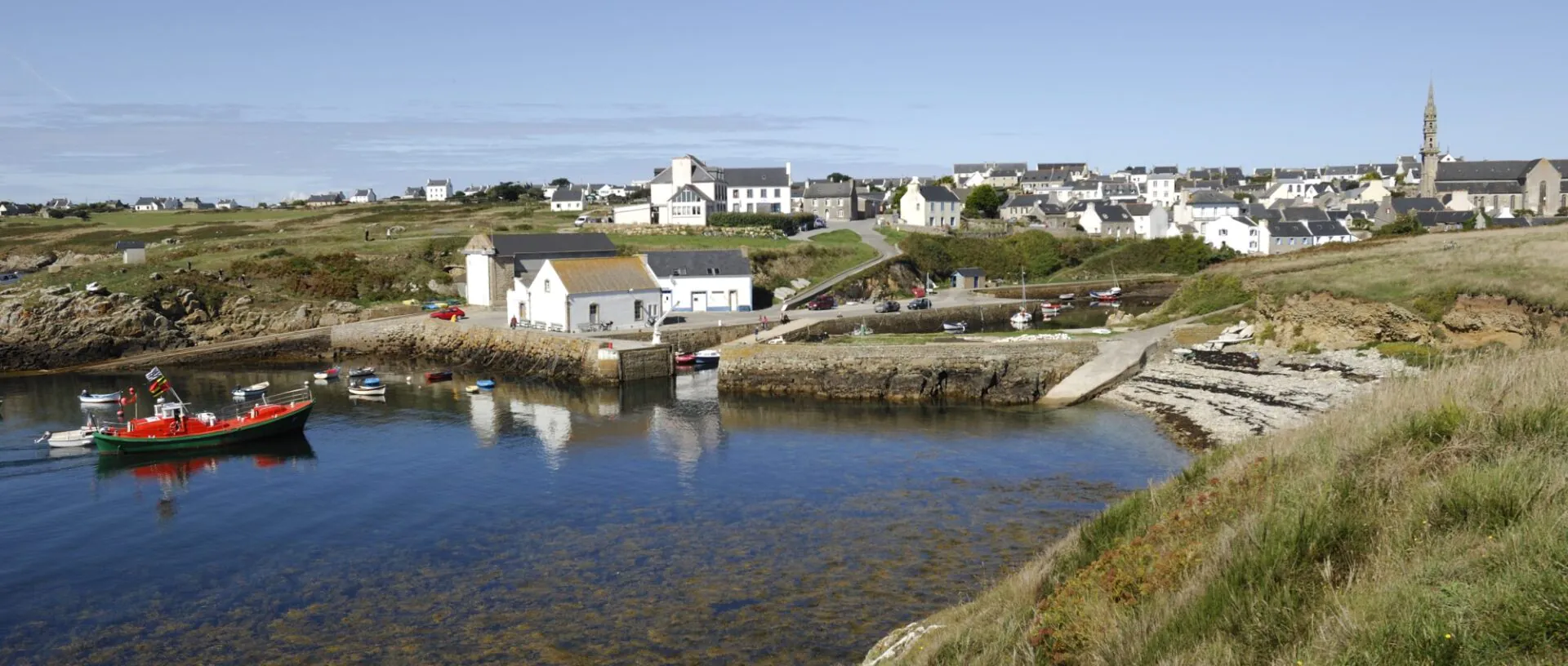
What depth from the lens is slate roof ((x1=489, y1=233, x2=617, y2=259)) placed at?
63.4 m

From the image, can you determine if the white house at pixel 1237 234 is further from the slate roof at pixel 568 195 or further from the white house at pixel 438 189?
the white house at pixel 438 189

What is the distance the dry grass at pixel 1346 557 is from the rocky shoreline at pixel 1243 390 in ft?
60.4

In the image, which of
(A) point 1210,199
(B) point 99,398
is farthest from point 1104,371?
(A) point 1210,199

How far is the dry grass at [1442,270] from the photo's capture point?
112 ft

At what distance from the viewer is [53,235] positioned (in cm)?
9050

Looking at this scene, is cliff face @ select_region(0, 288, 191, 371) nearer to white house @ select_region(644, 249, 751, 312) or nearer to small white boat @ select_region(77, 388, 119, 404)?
small white boat @ select_region(77, 388, 119, 404)

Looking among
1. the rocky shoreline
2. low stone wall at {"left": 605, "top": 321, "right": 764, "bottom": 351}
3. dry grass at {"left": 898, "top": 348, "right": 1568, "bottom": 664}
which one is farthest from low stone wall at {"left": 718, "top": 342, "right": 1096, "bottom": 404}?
dry grass at {"left": 898, "top": 348, "right": 1568, "bottom": 664}

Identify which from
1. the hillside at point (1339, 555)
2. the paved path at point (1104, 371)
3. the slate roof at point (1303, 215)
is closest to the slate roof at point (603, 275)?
the paved path at point (1104, 371)

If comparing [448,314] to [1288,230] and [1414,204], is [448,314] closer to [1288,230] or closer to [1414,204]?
[1288,230]

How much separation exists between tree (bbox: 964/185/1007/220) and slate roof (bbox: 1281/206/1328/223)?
27372 millimetres

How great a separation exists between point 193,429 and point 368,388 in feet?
31.3

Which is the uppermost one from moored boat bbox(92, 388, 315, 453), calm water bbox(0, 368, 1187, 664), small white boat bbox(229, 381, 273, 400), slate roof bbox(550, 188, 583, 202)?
slate roof bbox(550, 188, 583, 202)

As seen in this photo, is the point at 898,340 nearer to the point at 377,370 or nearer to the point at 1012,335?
the point at 1012,335

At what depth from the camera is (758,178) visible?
100750 millimetres
